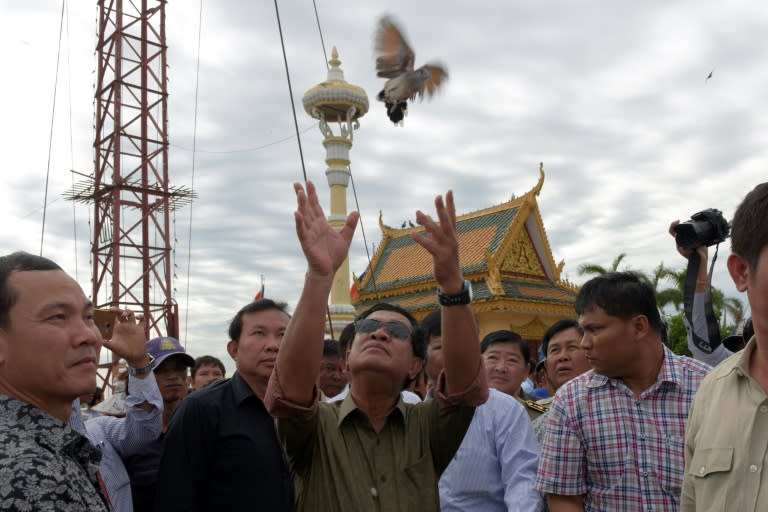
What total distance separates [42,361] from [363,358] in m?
1.10

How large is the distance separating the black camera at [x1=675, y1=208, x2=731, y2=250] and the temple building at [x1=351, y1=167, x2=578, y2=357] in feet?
45.4

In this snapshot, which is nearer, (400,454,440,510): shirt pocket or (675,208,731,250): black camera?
(400,454,440,510): shirt pocket

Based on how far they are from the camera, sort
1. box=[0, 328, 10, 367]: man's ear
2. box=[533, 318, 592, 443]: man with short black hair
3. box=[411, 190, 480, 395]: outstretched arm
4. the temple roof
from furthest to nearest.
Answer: the temple roof < box=[533, 318, 592, 443]: man with short black hair < box=[411, 190, 480, 395]: outstretched arm < box=[0, 328, 10, 367]: man's ear

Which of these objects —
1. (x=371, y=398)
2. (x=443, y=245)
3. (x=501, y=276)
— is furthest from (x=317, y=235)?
(x=501, y=276)

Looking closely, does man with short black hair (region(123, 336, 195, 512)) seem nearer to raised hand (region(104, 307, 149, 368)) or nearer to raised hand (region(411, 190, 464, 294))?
raised hand (region(104, 307, 149, 368))

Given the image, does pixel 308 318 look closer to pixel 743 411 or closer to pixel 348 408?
pixel 348 408

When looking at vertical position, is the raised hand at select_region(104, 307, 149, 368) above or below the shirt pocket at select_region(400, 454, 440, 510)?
above

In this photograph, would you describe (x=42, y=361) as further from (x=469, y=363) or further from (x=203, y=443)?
(x=469, y=363)

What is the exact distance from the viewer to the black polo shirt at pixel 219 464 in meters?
2.54

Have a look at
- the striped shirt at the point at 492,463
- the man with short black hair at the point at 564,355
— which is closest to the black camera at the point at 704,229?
the striped shirt at the point at 492,463

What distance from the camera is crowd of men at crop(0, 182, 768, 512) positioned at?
5.62 feet

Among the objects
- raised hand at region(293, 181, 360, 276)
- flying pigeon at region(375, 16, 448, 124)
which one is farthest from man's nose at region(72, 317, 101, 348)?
flying pigeon at region(375, 16, 448, 124)

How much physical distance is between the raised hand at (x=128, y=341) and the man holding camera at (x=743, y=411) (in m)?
2.39

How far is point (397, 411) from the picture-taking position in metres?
2.58
